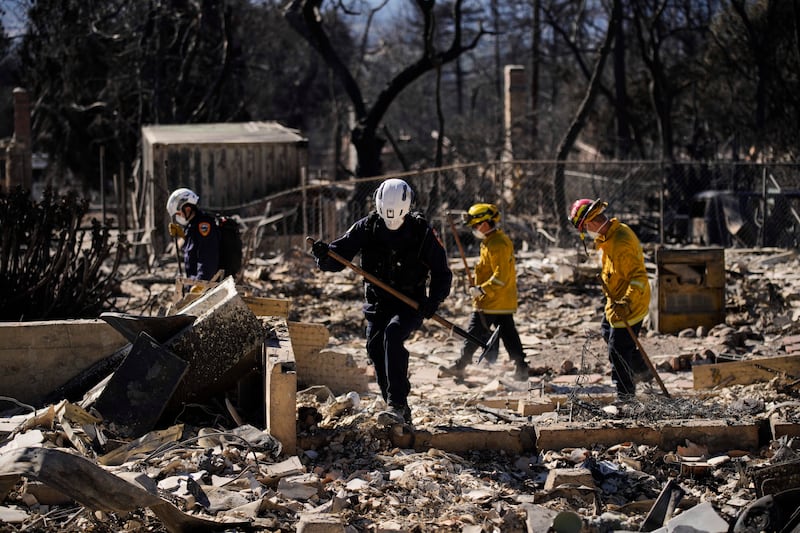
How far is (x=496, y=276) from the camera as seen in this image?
29.8 ft

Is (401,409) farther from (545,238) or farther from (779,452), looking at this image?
(545,238)

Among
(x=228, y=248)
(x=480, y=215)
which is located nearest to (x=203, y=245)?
(x=228, y=248)

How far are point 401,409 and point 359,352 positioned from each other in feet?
14.0

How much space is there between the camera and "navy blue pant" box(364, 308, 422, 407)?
22.0 feet

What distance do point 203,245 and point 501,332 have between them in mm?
2812

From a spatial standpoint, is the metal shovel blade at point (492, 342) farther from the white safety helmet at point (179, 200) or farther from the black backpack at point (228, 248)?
the white safety helmet at point (179, 200)

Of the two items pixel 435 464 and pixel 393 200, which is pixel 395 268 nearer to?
pixel 393 200

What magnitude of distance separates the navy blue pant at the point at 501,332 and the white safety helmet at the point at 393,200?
2805 mm

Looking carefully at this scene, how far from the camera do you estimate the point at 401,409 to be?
6.70 m

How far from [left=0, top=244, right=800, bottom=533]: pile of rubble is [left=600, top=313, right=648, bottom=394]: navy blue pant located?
7.9 inches

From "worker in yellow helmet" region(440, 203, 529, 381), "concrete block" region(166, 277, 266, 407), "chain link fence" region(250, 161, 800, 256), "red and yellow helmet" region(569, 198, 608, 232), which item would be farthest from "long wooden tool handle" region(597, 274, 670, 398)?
"chain link fence" region(250, 161, 800, 256)

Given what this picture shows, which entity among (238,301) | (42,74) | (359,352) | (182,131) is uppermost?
(42,74)

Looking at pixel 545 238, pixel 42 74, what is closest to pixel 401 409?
pixel 545 238

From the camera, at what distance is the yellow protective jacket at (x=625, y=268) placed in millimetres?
7695
